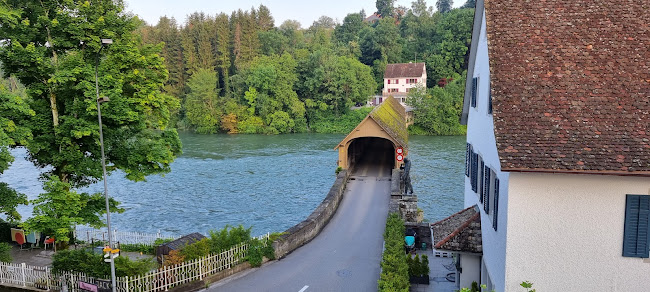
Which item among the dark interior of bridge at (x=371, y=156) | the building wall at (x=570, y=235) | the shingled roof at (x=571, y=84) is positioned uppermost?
the shingled roof at (x=571, y=84)

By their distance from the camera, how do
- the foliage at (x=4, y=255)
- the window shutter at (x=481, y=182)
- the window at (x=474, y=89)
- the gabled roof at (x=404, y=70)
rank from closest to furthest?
1. the window shutter at (x=481, y=182)
2. the window at (x=474, y=89)
3. the foliage at (x=4, y=255)
4. the gabled roof at (x=404, y=70)

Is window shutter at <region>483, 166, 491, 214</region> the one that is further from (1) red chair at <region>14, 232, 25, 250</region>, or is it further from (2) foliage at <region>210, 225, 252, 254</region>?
(1) red chair at <region>14, 232, 25, 250</region>

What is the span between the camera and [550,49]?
400 inches

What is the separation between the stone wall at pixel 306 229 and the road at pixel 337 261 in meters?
0.23

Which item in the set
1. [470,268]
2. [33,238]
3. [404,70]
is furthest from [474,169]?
[404,70]

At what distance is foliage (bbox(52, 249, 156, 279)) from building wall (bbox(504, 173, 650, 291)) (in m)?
9.49

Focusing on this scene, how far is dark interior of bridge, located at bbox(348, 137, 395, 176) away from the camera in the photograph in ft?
107

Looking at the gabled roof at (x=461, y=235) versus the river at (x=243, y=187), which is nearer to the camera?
the gabled roof at (x=461, y=235)

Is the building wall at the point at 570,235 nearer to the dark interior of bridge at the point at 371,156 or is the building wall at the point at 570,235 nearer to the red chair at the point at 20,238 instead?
the red chair at the point at 20,238

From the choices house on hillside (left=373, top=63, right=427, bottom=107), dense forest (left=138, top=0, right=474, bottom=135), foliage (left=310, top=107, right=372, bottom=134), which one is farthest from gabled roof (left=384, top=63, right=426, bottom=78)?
foliage (left=310, top=107, right=372, bottom=134)

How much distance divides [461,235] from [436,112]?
63405 mm

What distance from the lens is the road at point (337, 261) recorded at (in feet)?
47.4

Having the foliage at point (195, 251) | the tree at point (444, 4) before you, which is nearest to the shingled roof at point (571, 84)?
the foliage at point (195, 251)

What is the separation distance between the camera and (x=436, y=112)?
7362 centimetres
